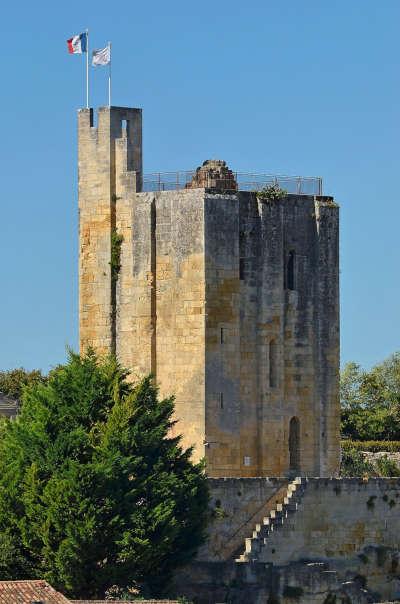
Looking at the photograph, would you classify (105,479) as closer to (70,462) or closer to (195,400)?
(70,462)

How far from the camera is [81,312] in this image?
78.2 meters

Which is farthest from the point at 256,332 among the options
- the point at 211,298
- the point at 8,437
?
the point at 8,437

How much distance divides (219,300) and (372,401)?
32795 millimetres

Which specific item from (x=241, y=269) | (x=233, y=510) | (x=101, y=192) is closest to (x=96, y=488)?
(x=233, y=510)

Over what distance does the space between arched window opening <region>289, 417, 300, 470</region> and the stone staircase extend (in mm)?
4209

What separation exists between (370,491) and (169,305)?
7923 mm

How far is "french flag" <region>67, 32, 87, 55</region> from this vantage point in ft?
256

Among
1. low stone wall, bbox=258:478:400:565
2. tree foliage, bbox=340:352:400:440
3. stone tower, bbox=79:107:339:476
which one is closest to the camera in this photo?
low stone wall, bbox=258:478:400:565

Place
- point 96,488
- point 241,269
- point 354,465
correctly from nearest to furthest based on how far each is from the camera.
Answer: point 96,488, point 241,269, point 354,465

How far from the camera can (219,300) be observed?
245ft

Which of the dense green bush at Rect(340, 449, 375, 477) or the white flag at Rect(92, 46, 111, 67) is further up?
the white flag at Rect(92, 46, 111, 67)

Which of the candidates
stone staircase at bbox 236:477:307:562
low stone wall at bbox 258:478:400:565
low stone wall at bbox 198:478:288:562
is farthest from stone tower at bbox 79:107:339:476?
low stone wall at bbox 258:478:400:565

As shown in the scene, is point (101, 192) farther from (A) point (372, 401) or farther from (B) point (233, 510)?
(A) point (372, 401)

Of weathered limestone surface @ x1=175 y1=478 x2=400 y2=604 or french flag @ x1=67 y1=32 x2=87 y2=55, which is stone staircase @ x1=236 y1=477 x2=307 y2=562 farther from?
french flag @ x1=67 y1=32 x2=87 y2=55
